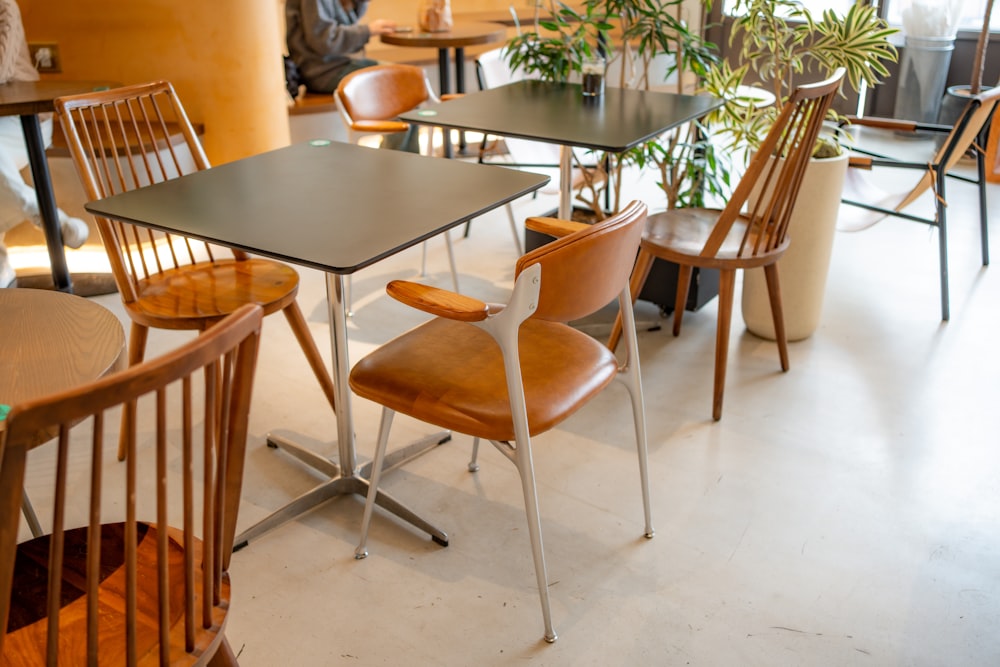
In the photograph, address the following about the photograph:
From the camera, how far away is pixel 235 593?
6.71ft

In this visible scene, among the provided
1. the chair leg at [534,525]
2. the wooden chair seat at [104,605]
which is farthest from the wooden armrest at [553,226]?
the wooden chair seat at [104,605]

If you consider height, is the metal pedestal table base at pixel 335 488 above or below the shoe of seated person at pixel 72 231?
below

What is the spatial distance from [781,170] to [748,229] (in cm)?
20

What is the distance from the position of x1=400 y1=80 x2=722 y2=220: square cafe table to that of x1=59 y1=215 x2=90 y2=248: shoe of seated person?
4.92 ft

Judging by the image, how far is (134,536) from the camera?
1069mm

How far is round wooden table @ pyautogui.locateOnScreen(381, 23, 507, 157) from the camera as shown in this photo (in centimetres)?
481

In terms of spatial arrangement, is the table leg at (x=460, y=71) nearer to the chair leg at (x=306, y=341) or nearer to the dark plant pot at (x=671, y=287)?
the dark plant pot at (x=671, y=287)

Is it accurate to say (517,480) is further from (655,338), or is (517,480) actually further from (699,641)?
(655,338)

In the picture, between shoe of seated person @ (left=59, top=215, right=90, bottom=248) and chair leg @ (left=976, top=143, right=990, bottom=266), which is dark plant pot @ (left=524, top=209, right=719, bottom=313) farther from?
shoe of seated person @ (left=59, top=215, right=90, bottom=248)

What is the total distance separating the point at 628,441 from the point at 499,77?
2155 mm

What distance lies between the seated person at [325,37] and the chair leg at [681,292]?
2679 millimetres

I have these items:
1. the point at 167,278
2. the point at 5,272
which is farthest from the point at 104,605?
the point at 5,272

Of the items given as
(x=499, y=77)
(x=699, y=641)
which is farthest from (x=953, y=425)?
(x=499, y=77)

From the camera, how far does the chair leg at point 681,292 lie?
311cm
